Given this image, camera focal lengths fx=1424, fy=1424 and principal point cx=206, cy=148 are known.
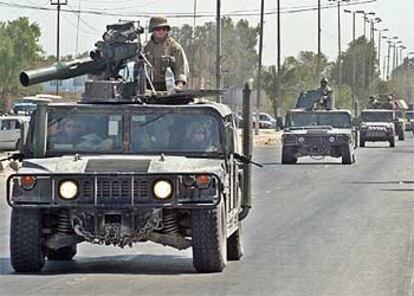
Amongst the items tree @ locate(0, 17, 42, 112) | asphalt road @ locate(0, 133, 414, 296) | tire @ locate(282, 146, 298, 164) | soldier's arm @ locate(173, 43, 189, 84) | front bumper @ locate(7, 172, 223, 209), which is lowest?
asphalt road @ locate(0, 133, 414, 296)

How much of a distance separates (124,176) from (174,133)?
1379 millimetres

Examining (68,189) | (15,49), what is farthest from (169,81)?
(15,49)

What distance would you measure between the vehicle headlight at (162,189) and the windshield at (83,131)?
1255 mm

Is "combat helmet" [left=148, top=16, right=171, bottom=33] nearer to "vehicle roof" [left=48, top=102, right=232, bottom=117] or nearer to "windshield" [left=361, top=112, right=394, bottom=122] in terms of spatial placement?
"vehicle roof" [left=48, top=102, right=232, bottom=117]

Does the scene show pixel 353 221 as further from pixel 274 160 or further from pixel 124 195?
pixel 274 160

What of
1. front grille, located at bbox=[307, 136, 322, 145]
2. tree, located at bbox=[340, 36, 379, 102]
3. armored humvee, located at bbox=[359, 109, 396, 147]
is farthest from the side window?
tree, located at bbox=[340, 36, 379, 102]

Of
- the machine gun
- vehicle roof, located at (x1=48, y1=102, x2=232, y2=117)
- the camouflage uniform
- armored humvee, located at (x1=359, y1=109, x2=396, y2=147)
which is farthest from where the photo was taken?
armored humvee, located at (x1=359, y1=109, x2=396, y2=147)

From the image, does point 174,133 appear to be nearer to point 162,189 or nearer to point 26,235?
point 162,189

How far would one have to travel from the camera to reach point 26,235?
14.1 metres

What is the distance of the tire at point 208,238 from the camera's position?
14.0m

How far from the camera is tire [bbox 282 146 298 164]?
152ft

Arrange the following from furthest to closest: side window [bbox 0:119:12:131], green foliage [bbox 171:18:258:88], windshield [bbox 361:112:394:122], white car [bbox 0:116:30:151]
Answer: green foliage [bbox 171:18:258:88] → windshield [bbox 361:112:394:122] → side window [bbox 0:119:12:131] → white car [bbox 0:116:30:151]

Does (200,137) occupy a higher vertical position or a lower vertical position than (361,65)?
lower

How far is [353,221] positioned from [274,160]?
95.2 ft
